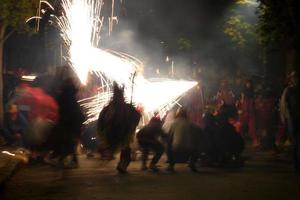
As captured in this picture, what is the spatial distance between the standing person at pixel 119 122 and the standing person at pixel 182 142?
82cm

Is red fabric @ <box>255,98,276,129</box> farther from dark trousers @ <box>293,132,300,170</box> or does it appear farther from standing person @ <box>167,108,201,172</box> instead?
standing person @ <box>167,108,201,172</box>

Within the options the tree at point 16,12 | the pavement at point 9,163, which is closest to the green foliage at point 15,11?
the tree at point 16,12

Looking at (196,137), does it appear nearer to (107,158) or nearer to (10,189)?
(107,158)

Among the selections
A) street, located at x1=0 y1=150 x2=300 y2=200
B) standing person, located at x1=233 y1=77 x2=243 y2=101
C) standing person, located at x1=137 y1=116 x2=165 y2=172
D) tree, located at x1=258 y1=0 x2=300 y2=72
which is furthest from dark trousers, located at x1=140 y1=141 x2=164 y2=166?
standing person, located at x1=233 y1=77 x2=243 y2=101

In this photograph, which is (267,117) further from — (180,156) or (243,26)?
(243,26)

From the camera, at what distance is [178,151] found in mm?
12883

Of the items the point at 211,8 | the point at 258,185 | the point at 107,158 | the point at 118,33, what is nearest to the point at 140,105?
the point at 107,158

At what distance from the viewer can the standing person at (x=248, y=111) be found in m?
18.6

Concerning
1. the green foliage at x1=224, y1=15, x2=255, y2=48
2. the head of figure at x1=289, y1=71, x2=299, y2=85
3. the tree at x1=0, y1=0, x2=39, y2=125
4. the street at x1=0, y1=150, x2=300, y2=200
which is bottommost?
the street at x1=0, y1=150, x2=300, y2=200

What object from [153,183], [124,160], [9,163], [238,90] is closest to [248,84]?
[238,90]

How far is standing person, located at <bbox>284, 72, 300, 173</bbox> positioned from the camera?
12.5 meters

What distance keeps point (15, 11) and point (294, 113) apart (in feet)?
33.9

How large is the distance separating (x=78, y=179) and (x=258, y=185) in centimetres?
312

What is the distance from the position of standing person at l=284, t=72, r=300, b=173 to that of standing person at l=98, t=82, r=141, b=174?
9.67ft
